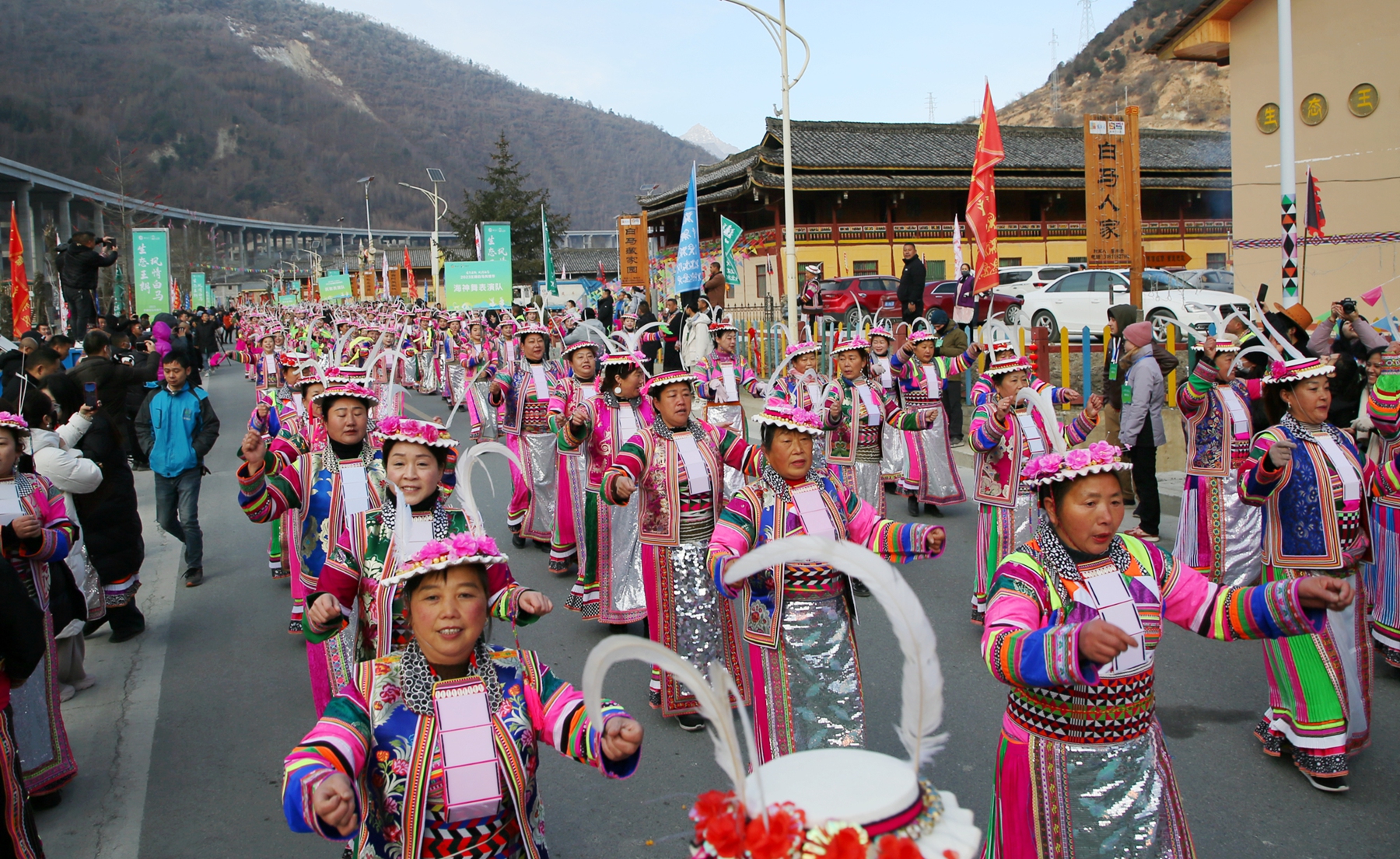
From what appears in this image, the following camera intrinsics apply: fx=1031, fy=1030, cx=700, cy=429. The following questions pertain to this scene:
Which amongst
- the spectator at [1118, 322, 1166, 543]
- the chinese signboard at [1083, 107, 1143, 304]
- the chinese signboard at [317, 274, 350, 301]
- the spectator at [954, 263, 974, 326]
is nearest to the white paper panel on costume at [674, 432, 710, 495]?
the spectator at [1118, 322, 1166, 543]

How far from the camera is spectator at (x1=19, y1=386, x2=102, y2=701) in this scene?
194 inches

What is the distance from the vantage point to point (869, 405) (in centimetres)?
873

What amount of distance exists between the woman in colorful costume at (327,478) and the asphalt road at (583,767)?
77 cm

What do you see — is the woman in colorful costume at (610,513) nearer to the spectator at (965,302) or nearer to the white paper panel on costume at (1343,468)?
the white paper panel on costume at (1343,468)

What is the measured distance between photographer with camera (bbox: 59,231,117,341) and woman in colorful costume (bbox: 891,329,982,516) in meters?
11.6

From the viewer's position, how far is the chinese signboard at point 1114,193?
45.3 ft

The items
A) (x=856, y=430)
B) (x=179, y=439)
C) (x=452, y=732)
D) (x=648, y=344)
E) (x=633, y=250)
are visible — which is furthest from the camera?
(x=633, y=250)

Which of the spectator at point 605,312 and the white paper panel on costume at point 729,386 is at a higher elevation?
the spectator at point 605,312

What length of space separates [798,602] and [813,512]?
39cm

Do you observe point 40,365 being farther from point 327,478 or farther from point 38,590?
point 327,478

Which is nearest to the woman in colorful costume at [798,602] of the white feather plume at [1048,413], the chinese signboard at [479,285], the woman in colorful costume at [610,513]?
the white feather plume at [1048,413]

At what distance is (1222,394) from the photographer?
6910 millimetres

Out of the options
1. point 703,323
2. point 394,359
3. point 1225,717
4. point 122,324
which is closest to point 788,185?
point 703,323

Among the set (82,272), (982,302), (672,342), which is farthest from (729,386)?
(982,302)
